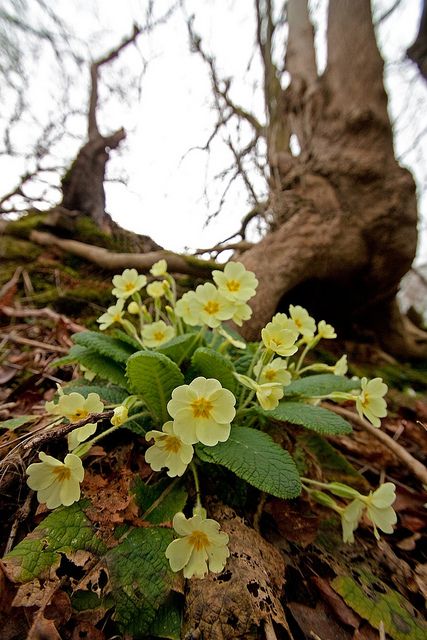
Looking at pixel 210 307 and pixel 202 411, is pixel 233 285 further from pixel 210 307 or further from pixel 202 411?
pixel 202 411

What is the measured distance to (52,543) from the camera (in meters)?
0.82

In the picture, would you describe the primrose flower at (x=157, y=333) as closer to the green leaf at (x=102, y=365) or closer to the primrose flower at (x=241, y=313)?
the green leaf at (x=102, y=365)

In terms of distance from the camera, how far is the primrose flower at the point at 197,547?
2.73 feet

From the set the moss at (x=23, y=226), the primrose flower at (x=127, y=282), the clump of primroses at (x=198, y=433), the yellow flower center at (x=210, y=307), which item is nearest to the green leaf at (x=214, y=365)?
the clump of primroses at (x=198, y=433)

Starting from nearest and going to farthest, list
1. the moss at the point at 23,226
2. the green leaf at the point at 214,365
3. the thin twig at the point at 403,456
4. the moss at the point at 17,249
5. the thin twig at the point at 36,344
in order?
the green leaf at the point at 214,365, the thin twig at the point at 403,456, the thin twig at the point at 36,344, the moss at the point at 17,249, the moss at the point at 23,226

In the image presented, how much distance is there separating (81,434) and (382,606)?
0.93 m

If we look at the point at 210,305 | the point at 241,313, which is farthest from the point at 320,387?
the point at 210,305

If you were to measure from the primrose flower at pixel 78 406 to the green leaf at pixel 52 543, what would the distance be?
225 mm

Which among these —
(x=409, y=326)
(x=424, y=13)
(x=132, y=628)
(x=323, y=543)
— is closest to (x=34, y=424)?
(x=132, y=628)

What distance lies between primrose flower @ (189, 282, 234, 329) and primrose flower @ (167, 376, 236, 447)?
449 mm

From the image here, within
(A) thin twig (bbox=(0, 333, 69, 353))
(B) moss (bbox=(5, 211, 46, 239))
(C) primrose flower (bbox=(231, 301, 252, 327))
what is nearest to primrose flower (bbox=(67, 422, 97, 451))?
(C) primrose flower (bbox=(231, 301, 252, 327))

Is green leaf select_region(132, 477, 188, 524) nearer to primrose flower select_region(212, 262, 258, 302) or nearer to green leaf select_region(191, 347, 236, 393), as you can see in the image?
green leaf select_region(191, 347, 236, 393)

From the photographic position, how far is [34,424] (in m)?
1.21

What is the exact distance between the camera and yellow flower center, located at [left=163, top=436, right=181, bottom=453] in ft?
3.25
